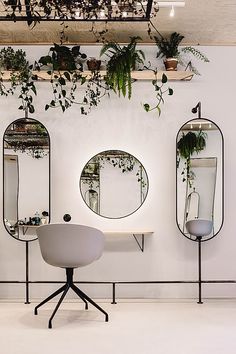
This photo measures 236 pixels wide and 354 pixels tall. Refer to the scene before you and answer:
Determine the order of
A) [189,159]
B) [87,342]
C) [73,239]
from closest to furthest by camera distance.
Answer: [87,342] < [73,239] < [189,159]

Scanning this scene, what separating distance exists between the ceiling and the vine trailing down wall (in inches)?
4.0

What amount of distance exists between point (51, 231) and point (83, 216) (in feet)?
3.75

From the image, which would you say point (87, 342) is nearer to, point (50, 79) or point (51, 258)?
point (51, 258)

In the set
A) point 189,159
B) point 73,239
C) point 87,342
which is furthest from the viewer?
point 189,159

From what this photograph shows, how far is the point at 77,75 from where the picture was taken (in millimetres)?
5344

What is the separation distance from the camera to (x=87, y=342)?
376 cm

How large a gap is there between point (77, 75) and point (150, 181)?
133cm

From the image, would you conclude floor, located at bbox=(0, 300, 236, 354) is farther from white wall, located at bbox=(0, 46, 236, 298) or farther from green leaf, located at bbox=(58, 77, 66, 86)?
green leaf, located at bbox=(58, 77, 66, 86)

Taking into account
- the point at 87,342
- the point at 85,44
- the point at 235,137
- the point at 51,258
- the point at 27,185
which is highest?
the point at 85,44

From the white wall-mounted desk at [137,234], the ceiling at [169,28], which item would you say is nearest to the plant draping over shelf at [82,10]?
the ceiling at [169,28]

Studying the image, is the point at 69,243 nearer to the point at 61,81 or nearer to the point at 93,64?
the point at 61,81

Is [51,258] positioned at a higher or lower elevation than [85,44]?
lower

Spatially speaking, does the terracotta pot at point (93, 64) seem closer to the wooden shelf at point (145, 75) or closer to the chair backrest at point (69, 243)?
the wooden shelf at point (145, 75)

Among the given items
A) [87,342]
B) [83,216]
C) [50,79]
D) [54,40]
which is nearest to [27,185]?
[83,216]
